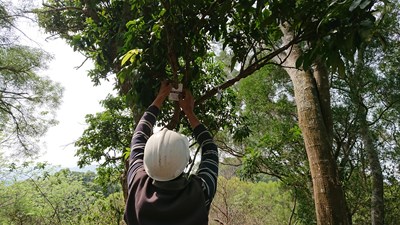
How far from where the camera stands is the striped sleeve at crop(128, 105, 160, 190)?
41.6 inches

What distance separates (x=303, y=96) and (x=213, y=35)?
1.41 meters

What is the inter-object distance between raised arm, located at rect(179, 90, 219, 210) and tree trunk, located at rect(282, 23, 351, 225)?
1.15 meters

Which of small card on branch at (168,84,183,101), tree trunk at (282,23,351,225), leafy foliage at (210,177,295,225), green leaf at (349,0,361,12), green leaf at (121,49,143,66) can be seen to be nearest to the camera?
green leaf at (349,0,361,12)

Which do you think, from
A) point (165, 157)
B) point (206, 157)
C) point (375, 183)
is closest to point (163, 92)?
point (206, 157)

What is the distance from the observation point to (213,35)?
57.5 inches

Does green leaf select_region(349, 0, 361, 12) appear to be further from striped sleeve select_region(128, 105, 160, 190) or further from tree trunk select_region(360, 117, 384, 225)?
tree trunk select_region(360, 117, 384, 225)

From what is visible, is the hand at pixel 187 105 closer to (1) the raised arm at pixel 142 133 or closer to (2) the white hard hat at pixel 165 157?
(1) the raised arm at pixel 142 133

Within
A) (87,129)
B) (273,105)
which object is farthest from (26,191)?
(273,105)

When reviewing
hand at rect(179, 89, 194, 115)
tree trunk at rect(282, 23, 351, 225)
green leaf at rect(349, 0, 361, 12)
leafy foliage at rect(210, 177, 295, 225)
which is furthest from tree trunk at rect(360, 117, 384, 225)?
green leaf at rect(349, 0, 361, 12)

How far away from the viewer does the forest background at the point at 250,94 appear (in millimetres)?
1225

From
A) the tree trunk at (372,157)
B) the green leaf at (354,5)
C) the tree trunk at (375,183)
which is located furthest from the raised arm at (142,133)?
the tree trunk at (375,183)

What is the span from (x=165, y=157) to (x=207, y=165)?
0.84ft

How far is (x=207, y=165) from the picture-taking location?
1.09 m

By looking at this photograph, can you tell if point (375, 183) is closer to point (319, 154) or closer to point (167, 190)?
point (319, 154)
